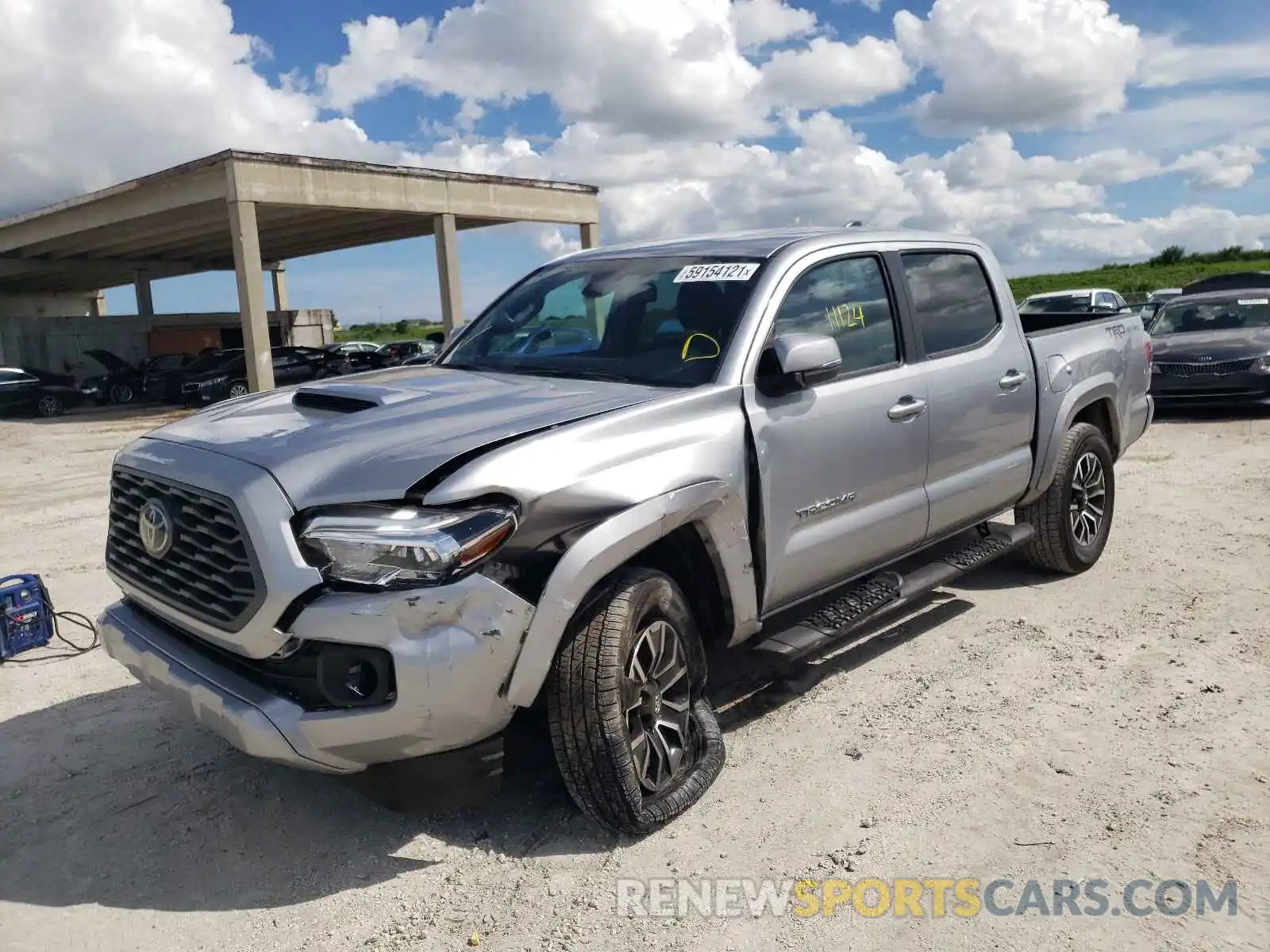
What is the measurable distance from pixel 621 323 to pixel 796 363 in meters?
0.88

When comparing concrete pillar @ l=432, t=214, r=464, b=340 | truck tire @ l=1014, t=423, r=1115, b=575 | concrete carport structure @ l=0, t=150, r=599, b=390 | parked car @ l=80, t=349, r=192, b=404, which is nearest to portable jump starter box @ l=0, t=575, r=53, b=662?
truck tire @ l=1014, t=423, r=1115, b=575

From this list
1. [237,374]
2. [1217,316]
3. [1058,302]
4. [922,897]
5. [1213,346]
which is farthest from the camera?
[237,374]

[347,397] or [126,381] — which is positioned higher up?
[126,381]

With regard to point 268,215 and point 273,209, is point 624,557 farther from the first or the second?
point 268,215

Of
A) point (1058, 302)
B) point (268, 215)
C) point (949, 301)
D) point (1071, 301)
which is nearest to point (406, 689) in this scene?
point (949, 301)

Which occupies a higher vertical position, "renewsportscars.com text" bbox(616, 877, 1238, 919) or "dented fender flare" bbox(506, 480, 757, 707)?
"dented fender flare" bbox(506, 480, 757, 707)

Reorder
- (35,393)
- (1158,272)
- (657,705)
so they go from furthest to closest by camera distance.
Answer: (1158,272), (35,393), (657,705)

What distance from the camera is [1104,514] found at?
20.5 ft

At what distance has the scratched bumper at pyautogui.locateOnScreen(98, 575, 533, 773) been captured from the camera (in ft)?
9.25

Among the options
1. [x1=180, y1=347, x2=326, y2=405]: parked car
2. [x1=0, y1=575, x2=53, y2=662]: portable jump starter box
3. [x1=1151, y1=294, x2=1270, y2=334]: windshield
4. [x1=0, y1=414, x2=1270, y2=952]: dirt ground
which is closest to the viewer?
[x1=0, y1=414, x2=1270, y2=952]: dirt ground

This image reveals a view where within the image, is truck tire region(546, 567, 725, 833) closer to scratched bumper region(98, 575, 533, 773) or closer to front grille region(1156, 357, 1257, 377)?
scratched bumper region(98, 575, 533, 773)

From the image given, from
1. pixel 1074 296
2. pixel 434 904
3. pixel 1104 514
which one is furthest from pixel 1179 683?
pixel 1074 296

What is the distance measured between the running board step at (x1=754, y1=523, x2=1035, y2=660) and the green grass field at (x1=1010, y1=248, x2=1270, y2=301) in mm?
50889

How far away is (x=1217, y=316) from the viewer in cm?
1325
